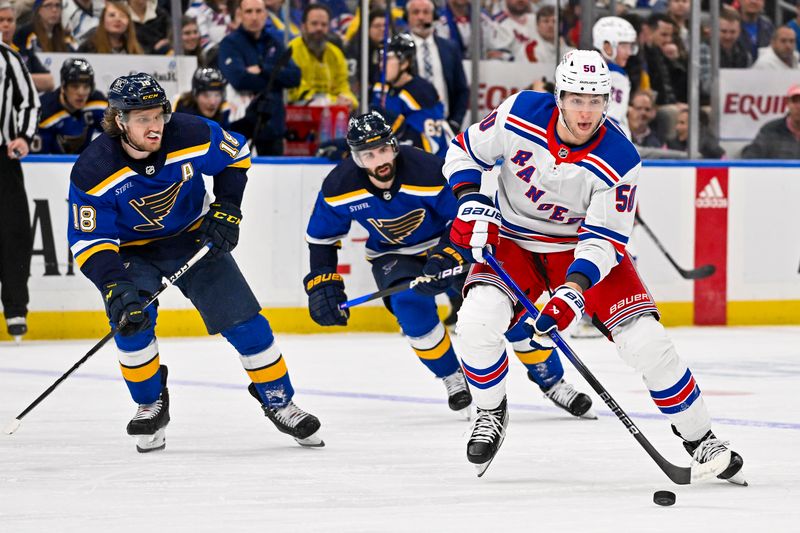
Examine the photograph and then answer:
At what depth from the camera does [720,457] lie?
3762mm

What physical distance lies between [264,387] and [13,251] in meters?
3.08

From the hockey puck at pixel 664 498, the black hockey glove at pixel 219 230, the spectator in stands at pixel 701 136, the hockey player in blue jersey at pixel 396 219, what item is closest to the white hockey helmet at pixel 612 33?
the spectator in stands at pixel 701 136

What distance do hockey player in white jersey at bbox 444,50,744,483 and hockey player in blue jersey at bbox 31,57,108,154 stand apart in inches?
142

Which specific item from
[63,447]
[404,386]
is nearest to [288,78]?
[404,386]

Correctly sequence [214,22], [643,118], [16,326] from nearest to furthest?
1. [16,326]
2. [214,22]
3. [643,118]

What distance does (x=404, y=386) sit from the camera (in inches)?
239

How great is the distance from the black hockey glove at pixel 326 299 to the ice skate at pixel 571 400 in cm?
83

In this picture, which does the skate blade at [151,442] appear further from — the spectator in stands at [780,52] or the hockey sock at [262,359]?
the spectator in stands at [780,52]

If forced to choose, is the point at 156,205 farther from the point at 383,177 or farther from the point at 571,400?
the point at 571,400

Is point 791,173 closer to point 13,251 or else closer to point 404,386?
point 404,386

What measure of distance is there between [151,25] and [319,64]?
935 millimetres

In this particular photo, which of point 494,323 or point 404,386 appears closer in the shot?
point 494,323

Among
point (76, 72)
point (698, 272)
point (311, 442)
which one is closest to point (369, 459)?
point (311, 442)

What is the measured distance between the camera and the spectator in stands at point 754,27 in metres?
8.83
